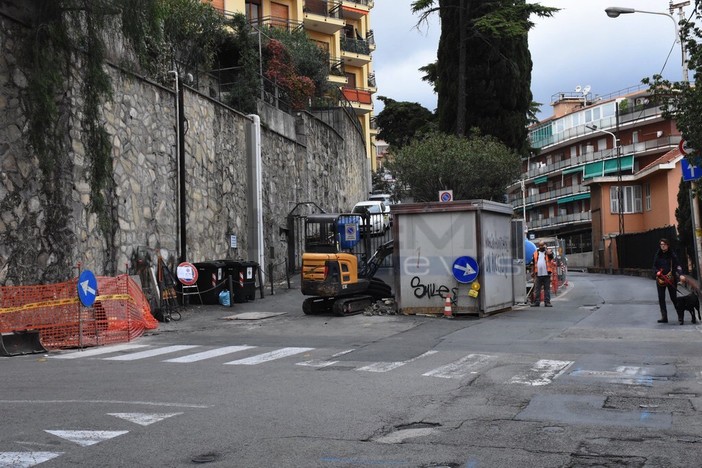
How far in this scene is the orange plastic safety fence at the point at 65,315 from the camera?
46.5 ft

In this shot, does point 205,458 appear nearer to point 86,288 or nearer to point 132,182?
point 86,288

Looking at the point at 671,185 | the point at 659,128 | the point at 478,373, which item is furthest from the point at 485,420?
the point at 659,128

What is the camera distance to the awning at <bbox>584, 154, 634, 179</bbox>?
7619cm

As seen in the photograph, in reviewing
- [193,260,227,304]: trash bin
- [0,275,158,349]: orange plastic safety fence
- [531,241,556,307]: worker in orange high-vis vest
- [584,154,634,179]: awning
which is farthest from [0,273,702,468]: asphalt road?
[584,154,634,179]: awning

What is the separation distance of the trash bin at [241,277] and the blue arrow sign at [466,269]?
6.58 meters

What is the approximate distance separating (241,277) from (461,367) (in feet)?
41.1

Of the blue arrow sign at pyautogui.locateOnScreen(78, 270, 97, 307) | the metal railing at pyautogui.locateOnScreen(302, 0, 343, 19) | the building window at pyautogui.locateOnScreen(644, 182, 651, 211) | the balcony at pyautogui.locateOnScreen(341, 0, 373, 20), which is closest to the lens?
the blue arrow sign at pyautogui.locateOnScreen(78, 270, 97, 307)

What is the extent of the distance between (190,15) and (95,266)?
54.7 ft

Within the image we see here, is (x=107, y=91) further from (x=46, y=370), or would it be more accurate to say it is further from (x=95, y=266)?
(x=46, y=370)

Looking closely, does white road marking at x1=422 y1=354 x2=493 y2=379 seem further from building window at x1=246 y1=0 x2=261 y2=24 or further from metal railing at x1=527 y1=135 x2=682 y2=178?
metal railing at x1=527 y1=135 x2=682 y2=178

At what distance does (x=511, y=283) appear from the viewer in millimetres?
22000

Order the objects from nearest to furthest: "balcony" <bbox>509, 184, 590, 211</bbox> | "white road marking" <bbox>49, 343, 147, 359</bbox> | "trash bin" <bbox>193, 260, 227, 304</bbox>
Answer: "white road marking" <bbox>49, 343, 147, 359</bbox> < "trash bin" <bbox>193, 260, 227, 304</bbox> < "balcony" <bbox>509, 184, 590, 211</bbox>

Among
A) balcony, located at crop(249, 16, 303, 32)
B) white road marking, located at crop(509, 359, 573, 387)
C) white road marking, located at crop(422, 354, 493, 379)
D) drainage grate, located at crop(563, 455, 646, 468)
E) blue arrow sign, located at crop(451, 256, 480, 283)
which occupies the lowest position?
white road marking, located at crop(509, 359, 573, 387)

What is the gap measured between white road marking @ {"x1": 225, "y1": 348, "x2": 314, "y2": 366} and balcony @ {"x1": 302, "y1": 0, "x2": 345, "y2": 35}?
157 ft
